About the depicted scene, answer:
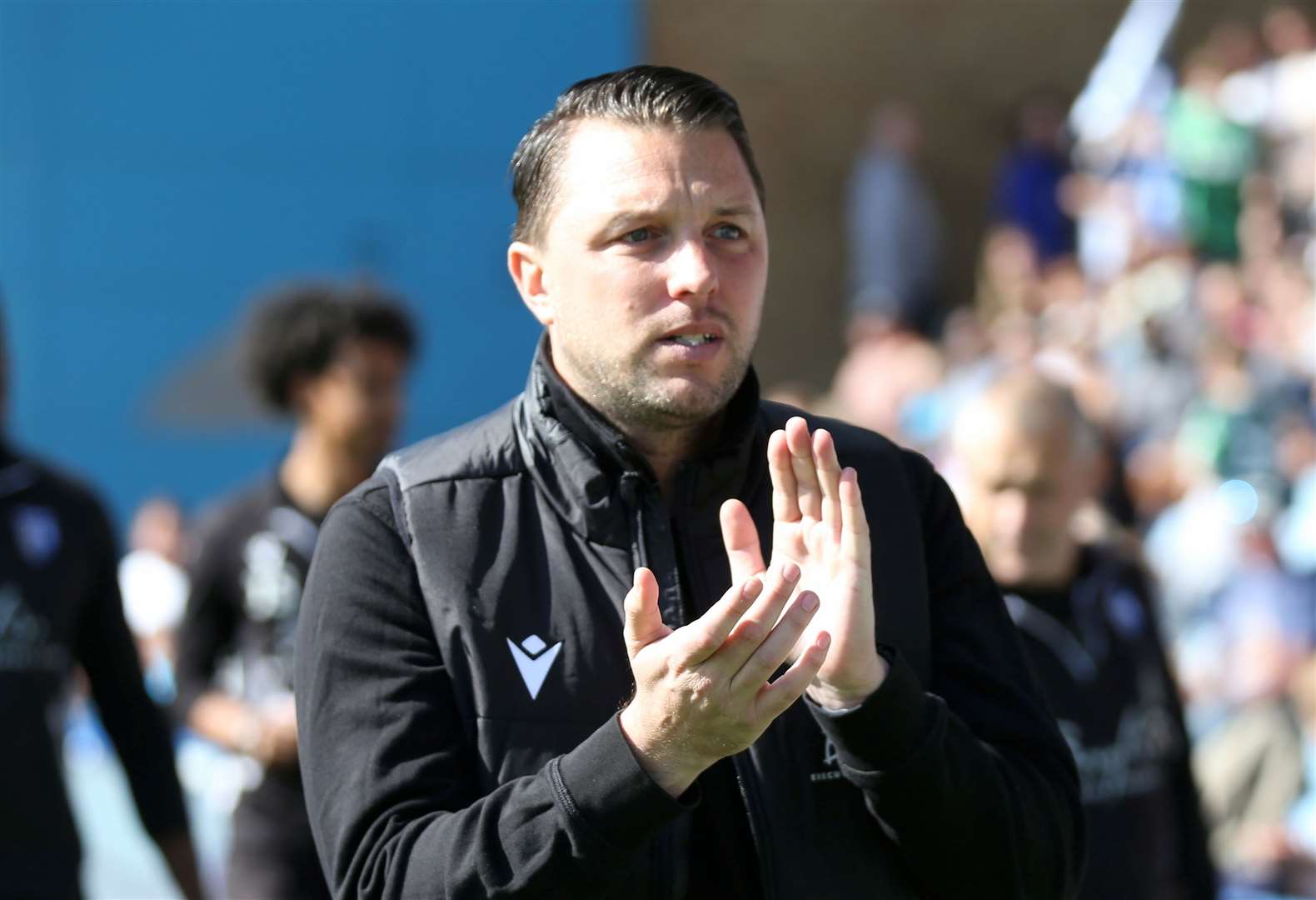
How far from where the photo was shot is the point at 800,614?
2.17m

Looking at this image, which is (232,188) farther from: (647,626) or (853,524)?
(647,626)

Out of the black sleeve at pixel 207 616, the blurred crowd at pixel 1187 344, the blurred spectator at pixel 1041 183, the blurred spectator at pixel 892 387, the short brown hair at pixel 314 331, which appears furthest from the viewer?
the blurred spectator at pixel 1041 183

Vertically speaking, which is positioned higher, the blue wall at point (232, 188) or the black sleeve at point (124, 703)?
the blue wall at point (232, 188)

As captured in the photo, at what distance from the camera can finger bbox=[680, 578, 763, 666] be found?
210 centimetres

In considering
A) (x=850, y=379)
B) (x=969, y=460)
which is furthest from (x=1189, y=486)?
(x=969, y=460)

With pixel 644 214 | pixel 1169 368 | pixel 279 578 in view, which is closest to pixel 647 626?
pixel 644 214

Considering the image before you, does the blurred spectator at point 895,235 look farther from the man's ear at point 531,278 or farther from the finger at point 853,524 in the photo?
the finger at point 853,524

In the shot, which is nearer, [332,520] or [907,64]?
Result: [332,520]

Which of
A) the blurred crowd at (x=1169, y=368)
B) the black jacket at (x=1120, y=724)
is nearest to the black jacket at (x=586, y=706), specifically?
the black jacket at (x=1120, y=724)

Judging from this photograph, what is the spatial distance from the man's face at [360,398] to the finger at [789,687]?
2.86 metres

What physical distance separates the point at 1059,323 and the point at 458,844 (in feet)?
31.3

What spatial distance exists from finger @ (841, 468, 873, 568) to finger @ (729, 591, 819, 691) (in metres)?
0.17

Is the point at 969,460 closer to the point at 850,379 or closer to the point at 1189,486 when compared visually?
the point at 1189,486

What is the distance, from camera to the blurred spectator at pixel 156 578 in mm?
10070
